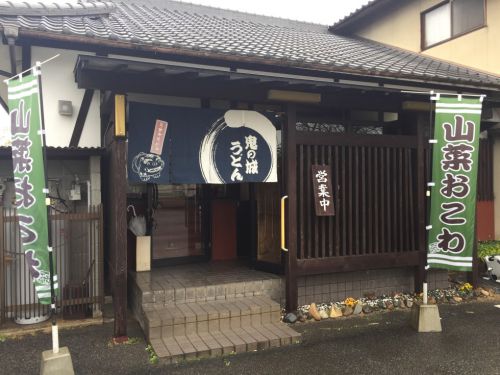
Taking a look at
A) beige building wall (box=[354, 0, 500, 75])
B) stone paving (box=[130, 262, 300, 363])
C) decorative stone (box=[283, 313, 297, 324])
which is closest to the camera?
stone paving (box=[130, 262, 300, 363])

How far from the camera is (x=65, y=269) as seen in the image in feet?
21.0

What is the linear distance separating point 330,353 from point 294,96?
3.79 metres

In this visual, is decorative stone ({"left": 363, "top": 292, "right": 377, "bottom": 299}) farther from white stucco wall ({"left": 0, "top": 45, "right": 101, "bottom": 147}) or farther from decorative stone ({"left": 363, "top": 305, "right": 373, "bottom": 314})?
white stucco wall ({"left": 0, "top": 45, "right": 101, "bottom": 147})

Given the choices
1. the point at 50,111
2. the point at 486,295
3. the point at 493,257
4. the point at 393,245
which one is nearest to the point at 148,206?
the point at 50,111

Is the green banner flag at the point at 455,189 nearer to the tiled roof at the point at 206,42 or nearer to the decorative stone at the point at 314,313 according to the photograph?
the tiled roof at the point at 206,42

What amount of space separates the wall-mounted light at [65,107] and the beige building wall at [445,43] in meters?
8.93

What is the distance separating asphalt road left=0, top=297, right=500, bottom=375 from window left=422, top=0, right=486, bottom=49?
7127 mm

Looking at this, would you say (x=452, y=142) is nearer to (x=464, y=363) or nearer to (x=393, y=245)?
(x=393, y=245)

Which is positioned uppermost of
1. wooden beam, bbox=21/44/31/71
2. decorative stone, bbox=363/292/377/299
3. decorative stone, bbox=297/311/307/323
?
wooden beam, bbox=21/44/31/71

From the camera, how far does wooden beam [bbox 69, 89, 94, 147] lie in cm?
656

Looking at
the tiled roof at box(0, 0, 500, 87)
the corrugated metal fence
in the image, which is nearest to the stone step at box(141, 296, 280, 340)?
the corrugated metal fence

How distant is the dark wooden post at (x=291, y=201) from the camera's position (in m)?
6.52

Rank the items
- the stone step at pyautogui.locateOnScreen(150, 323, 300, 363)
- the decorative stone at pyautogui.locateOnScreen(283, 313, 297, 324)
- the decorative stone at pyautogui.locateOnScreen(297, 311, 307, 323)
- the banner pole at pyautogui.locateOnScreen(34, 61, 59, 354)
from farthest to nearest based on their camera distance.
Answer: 1. the decorative stone at pyautogui.locateOnScreen(297, 311, 307, 323)
2. the decorative stone at pyautogui.locateOnScreen(283, 313, 297, 324)
3. the stone step at pyautogui.locateOnScreen(150, 323, 300, 363)
4. the banner pole at pyautogui.locateOnScreen(34, 61, 59, 354)

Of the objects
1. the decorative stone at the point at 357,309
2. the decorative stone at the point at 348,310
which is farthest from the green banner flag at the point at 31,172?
the decorative stone at the point at 357,309
